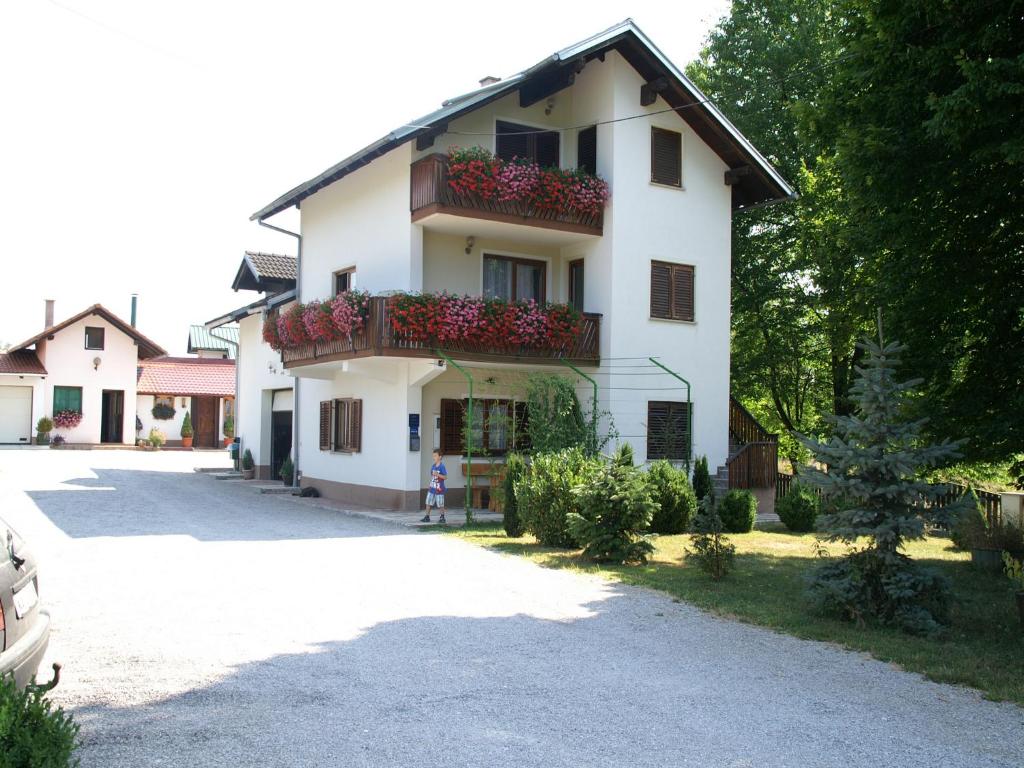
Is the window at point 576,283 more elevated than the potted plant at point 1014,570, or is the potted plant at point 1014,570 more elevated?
the window at point 576,283

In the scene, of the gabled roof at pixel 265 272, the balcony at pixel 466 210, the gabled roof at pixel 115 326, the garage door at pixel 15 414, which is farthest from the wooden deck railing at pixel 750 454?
the garage door at pixel 15 414

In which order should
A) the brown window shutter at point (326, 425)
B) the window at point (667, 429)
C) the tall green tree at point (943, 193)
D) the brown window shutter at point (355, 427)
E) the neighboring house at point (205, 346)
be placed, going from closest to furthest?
the tall green tree at point (943, 193), the window at point (667, 429), the brown window shutter at point (355, 427), the brown window shutter at point (326, 425), the neighboring house at point (205, 346)

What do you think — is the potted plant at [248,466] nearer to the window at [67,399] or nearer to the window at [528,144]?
the window at [528,144]

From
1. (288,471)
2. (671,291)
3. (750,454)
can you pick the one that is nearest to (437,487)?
(671,291)

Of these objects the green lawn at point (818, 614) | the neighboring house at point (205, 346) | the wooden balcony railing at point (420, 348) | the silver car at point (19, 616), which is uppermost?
the neighboring house at point (205, 346)

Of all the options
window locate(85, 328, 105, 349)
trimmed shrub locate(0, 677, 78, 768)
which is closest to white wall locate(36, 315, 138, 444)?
window locate(85, 328, 105, 349)

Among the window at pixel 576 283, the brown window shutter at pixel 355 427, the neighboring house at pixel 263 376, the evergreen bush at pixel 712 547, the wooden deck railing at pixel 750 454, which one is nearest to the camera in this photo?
the evergreen bush at pixel 712 547

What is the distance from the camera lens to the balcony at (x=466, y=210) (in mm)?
Answer: 18328

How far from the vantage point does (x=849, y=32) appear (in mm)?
12102

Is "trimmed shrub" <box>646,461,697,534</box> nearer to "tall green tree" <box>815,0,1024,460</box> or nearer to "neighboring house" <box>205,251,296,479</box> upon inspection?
"tall green tree" <box>815,0,1024,460</box>

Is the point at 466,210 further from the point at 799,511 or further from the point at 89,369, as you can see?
the point at 89,369

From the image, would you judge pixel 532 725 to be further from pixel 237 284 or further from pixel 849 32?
pixel 237 284

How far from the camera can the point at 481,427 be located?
65.8 feet

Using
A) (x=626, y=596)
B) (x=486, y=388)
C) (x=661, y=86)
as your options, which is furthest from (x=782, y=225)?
(x=626, y=596)
